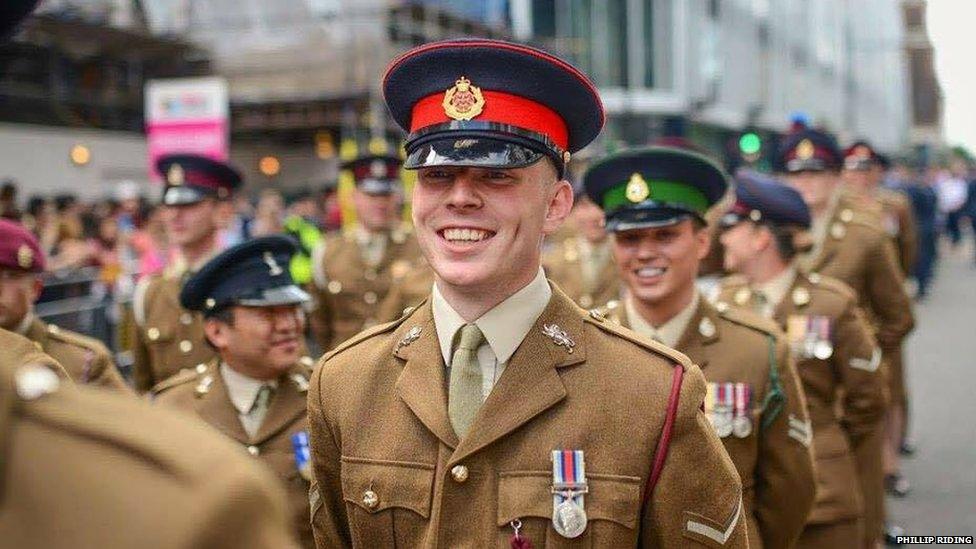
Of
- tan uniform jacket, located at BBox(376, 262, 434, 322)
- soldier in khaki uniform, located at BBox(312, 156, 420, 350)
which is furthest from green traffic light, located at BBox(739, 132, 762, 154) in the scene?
tan uniform jacket, located at BBox(376, 262, 434, 322)

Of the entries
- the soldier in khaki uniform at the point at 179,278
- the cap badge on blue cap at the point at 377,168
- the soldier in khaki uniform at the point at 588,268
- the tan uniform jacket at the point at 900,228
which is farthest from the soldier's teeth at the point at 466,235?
the tan uniform jacket at the point at 900,228

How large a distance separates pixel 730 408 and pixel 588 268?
4.35 meters

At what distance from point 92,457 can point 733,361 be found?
3058 mm

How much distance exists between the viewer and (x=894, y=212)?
1105 centimetres

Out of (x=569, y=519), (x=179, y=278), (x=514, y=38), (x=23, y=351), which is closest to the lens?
(x=569, y=519)

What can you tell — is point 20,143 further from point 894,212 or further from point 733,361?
point 733,361

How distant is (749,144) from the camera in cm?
1027

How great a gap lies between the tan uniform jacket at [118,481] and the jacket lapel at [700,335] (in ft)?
9.66

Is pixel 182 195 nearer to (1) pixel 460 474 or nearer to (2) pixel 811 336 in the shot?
(2) pixel 811 336

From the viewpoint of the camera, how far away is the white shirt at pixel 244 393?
4.02 m

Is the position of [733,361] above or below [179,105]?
below

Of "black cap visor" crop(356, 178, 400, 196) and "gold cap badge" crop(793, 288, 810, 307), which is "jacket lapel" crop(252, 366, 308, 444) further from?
"black cap visor" crop(356, 178, 400, 196)

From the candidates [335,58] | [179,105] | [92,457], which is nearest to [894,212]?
[179,105]

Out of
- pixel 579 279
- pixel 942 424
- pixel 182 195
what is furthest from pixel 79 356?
pixel 942 424
